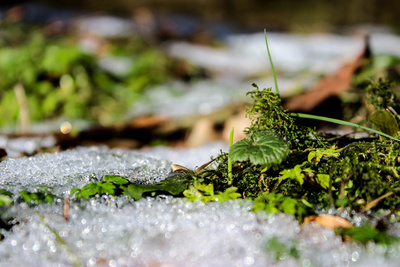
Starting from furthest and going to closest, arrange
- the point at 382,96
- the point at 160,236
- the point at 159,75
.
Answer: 1. the point at 159,75
2. the point at 382,96
3. the point at 160,236

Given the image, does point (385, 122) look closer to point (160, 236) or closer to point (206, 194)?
point (206, 194)

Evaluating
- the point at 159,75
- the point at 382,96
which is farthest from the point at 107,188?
the point at 159,75

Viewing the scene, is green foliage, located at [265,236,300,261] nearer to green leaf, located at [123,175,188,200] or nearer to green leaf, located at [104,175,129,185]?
green leaf, located at [123,175,188,200]

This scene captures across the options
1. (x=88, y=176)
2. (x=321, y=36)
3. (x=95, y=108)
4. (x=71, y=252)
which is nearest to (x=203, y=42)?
(x=321, y=36)

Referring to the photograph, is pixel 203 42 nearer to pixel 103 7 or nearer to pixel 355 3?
pixel 103 7

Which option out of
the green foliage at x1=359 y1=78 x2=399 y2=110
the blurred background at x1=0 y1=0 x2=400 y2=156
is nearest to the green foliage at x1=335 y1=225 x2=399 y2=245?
the green foliage at x1=359 y1=78 x2=399 y2=110

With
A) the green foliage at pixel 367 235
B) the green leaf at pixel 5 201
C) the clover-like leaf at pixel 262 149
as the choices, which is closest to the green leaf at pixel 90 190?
the green leaf at pixel 5 201
